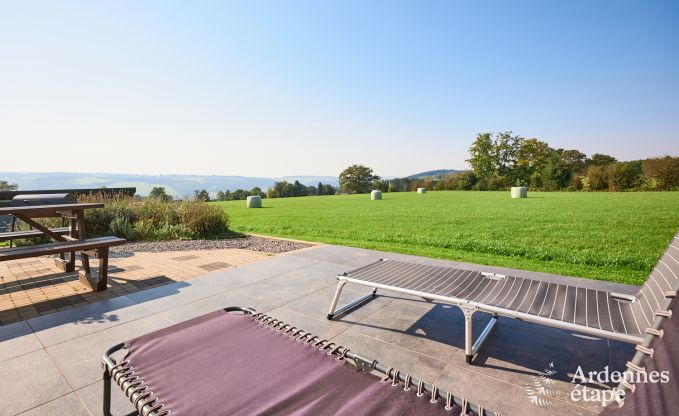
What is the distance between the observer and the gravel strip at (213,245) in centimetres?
753

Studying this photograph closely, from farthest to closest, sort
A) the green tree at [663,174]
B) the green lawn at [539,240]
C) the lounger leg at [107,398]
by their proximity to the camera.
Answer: the green tree at [663,174] → the green lawn at [539,240] → the lounger leg at [107,398]

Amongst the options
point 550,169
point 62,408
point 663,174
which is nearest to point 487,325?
point 62,408

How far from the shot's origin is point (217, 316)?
2.37m

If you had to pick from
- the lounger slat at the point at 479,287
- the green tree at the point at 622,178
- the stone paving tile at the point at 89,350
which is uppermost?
the green tree at the point at 622,178

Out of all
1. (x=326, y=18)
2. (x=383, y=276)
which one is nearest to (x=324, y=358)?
(x=383, y=276)

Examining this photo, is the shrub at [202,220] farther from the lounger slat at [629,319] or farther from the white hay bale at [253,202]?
the white hay bale at [253,202]

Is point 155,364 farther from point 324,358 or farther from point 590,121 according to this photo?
point 590,121

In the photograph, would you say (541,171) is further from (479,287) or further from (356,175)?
(479,287)

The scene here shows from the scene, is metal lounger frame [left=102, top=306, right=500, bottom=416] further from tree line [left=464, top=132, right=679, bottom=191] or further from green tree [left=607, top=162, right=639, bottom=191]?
green tree [left=607, top=162, right=639, bottom=191]

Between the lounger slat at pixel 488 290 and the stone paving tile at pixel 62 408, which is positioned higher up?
the lounger slat at pixel 488 290

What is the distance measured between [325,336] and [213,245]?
19.7 ft

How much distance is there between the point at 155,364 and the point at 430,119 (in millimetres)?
30075

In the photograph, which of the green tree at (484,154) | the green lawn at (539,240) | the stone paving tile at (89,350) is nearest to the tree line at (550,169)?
the green tree at (484,154)

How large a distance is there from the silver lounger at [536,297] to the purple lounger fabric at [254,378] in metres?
1.30
